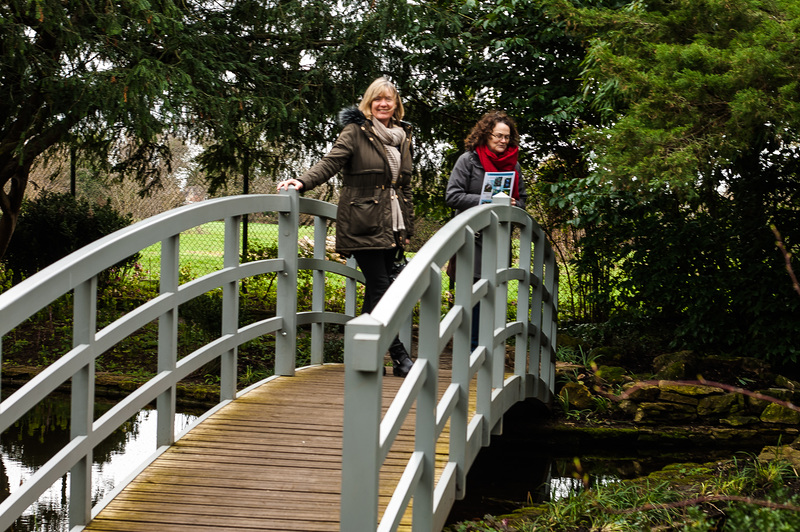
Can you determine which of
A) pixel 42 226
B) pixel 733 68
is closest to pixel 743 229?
pixel 733 68

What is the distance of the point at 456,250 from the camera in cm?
360

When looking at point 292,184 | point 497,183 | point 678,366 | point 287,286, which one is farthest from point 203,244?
point 292,184

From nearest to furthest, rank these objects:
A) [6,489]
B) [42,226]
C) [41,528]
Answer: [41,528], [6,489], [42,226]

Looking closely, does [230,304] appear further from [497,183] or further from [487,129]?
[487,129]

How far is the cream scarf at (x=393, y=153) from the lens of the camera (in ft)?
16.9

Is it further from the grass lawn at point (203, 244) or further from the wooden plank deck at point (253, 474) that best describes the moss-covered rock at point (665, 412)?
the grass lawn at point (203, 244)

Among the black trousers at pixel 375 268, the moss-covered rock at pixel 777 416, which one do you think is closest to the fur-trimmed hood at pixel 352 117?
the black trousers at pixel 375 268

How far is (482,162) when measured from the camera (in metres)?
5.95

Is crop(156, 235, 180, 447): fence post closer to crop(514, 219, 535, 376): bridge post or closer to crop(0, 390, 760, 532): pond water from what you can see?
crop(0, 390, 760, 532): pond water

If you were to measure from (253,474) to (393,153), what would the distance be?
2.16 m

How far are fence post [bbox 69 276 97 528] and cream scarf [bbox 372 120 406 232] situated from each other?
2255 millimetres

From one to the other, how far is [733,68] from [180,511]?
147 inches

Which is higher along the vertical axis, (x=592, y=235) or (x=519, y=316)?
(x=592, y=235)

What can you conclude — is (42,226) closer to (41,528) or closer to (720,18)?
(41,528)
